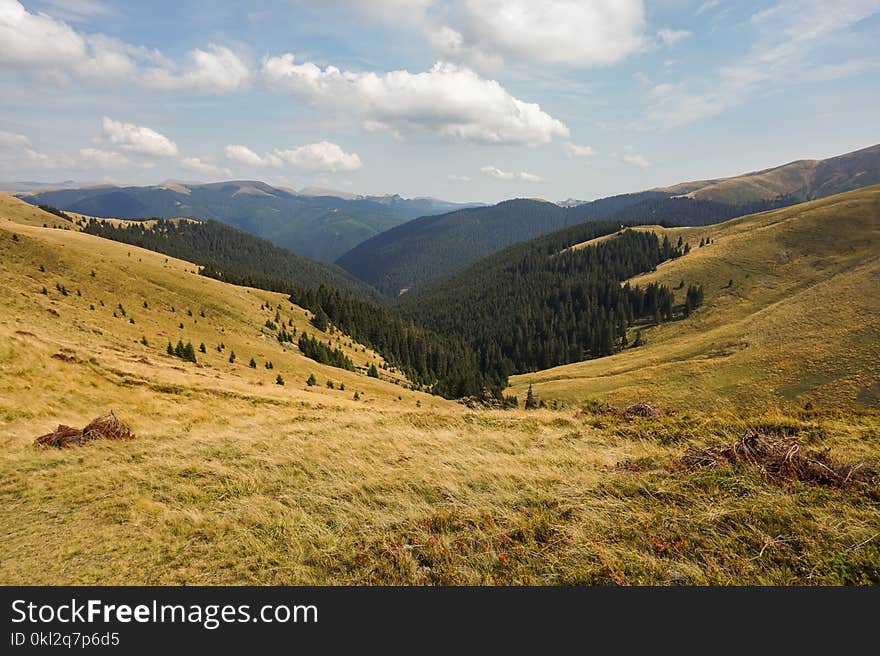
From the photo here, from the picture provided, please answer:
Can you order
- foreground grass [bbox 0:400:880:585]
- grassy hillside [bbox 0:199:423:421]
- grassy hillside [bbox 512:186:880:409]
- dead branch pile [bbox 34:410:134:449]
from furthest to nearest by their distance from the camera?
grassy hillside [bbox 512:186:880:409]
grassy hillside [bbox 0:199:423:421]
dead branch pile [bbox 34:410:134:449]
foreground grass [bbox 0:400:880:585]

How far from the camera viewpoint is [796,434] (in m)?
9.46

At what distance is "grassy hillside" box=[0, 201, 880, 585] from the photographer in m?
5.73

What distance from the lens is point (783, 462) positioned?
7.60m

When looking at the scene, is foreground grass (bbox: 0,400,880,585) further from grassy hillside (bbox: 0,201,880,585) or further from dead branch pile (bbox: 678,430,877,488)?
dead branch pile (bbox: 678,430,877,488)

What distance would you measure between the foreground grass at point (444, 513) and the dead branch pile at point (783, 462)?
316 millimetres

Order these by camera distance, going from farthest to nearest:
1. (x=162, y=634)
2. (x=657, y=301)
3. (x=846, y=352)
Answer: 1. (x=657, y=301)
2. (x=846, y=352)
3. (x=162, y=634)

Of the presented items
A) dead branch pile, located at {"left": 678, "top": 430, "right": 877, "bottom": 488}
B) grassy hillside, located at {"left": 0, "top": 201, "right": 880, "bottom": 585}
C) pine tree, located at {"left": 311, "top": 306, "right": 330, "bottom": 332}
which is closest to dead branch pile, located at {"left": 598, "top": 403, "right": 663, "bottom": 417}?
grassy hillside, located at {"left": 0, "top": 201, "right": 880, "bottom": 585}

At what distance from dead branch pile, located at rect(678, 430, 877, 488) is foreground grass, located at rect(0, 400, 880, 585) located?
0.32 m

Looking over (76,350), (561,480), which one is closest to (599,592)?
(561,480)

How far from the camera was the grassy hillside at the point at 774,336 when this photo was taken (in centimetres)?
4809

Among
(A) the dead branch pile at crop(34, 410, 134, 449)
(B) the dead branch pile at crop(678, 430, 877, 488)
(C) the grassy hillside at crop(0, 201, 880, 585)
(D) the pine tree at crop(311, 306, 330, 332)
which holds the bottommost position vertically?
(D) the pine tree at crop(311, 306, 330, 332)

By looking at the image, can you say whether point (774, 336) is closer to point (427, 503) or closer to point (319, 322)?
point (427, 503)

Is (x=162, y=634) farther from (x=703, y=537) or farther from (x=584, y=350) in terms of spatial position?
(x=584, y=350)

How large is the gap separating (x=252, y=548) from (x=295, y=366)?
157 feet
